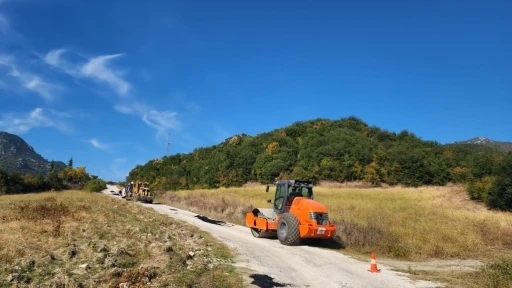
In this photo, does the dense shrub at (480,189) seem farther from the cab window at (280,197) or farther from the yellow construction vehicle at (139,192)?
the yellow construction vehicle at (139,192)

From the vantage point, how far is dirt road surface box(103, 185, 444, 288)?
9.49 meters

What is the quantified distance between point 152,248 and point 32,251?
10.7 ft

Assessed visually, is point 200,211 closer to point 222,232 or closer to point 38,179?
point 222,232

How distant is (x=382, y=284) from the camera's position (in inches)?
379

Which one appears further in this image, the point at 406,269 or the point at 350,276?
the point at 406,269

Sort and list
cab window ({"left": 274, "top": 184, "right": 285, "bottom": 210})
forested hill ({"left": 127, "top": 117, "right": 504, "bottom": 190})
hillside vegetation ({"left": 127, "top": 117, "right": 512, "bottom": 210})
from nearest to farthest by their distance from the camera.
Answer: cab window ({"left": 274, "top": 184, "right": 285, "bottom": 210}) < hillside vegetation ({"left": 127, "top": 117, "right": 512, "bottom": 210}) < forested hill ({"left": 127, "top": 117, "right": 504, "bottom": 190})

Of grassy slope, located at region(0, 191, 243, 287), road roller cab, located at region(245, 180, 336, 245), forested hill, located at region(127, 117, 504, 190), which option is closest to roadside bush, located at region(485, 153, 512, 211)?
forested hill, located at region(127, 117, 504, 190)

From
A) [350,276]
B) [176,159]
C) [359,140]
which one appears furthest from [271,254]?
[176,159]

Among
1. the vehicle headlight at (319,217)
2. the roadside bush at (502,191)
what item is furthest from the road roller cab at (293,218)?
the roadside bush at (502,191)

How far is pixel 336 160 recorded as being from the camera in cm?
8769

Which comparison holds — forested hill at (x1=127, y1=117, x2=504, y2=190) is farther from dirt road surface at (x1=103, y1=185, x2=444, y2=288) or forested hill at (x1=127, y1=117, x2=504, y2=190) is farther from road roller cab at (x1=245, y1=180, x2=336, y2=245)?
dirt road surface at (x1=103, y1=185, x2=444, y2=288)

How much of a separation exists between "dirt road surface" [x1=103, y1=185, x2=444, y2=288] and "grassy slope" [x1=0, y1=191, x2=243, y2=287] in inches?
25.7

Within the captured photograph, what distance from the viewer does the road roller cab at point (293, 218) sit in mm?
14859

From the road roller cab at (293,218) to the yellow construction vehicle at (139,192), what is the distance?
81.5 ft
